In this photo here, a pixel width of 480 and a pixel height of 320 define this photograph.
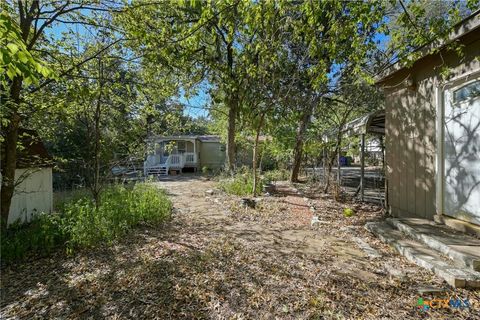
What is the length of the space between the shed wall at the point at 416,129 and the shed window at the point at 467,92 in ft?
0.68

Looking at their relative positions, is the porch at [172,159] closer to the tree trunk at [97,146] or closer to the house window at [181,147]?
the house window at [181,147]

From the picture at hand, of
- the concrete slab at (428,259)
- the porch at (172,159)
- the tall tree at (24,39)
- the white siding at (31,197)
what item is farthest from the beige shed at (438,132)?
the porch at (172,159)

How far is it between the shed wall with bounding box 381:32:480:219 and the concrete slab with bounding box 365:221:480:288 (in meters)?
0.90

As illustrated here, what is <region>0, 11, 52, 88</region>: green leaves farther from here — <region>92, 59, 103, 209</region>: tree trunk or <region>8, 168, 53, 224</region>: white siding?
<region>8, 168, 53, 224</region>: white siding

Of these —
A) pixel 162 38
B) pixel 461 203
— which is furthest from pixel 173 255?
pixel 461 203

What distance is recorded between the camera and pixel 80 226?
13.0 ft

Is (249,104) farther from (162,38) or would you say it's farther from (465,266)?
(465,266)

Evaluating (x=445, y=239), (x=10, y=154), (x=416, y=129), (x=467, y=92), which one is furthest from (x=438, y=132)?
(x=10, y=154)

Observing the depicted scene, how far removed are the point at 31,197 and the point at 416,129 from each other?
832 centimetres

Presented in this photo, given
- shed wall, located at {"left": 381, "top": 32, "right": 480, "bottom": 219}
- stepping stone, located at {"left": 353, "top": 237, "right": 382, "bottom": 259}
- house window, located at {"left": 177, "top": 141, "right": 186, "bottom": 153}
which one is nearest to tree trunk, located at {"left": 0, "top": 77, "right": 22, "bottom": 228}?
stepping stone, located at {"left": 353, "top": 237, "right": 382, "bottom": 259}

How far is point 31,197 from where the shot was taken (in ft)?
21.2

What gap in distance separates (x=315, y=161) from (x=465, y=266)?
Result: 9019 mm

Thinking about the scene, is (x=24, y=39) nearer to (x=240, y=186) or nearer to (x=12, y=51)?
(x=12, y=51)

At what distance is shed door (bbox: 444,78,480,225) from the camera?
3801 mm
